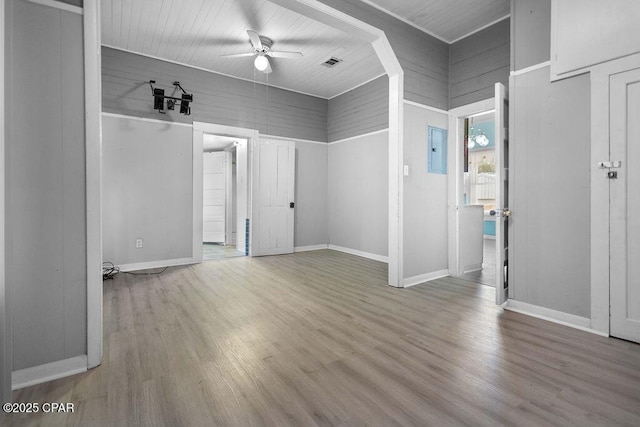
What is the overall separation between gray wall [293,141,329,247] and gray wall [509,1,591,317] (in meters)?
4.28

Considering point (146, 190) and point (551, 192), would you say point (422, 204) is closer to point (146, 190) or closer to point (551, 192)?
point (551, 192)

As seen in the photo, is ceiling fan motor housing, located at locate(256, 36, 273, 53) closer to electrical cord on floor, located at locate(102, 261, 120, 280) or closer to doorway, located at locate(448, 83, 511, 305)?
doorway, located at locate(448, 83, 511, 305)

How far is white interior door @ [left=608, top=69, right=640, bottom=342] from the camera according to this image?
2.29 meters

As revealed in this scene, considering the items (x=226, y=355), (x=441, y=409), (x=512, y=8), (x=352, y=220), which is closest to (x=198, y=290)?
(x=226, y=355)

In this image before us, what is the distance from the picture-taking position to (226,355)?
215 centimetres

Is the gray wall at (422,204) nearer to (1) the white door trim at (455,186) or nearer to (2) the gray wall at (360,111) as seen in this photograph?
(1) the white door trim at (455,186)

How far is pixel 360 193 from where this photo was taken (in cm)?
616

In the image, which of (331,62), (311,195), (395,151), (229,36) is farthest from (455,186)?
(229,36)

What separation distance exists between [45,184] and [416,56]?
4.11 m

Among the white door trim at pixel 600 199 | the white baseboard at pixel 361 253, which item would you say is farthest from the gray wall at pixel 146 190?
the white door trim at pixel 600 199

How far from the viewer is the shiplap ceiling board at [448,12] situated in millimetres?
3479

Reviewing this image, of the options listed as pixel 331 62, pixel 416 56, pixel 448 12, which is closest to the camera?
pixel 448 12

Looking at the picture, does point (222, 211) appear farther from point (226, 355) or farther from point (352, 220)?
point (226, 355)

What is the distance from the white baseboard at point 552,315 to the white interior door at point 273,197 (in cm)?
419
